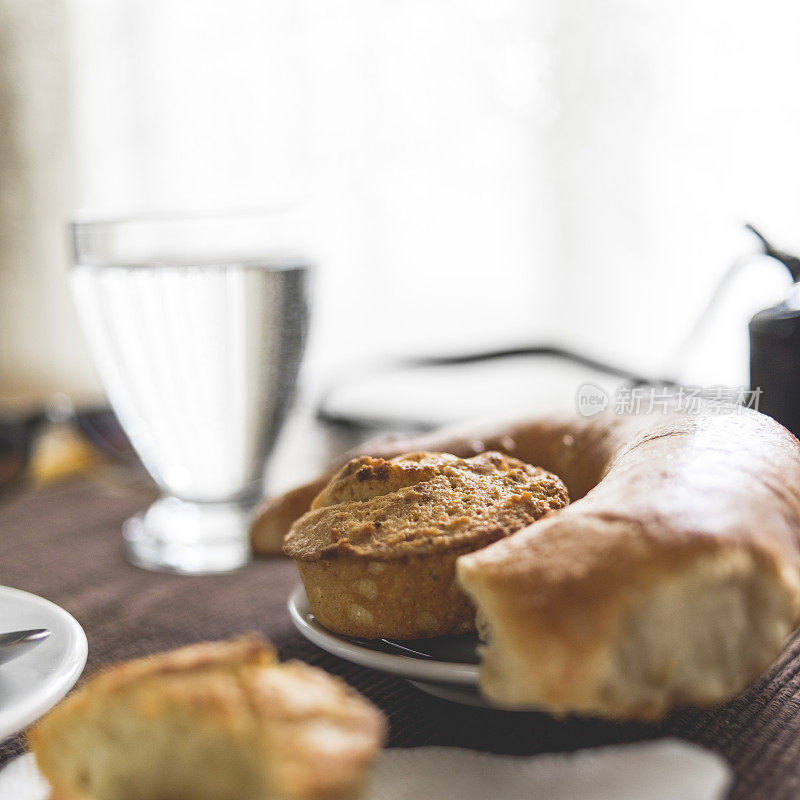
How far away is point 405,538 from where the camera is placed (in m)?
0.51

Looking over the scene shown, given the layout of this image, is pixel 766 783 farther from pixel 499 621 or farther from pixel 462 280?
pixel 462 280

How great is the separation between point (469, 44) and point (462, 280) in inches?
15.9

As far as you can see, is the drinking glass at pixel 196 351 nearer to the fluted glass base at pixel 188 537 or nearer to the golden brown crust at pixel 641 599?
the fluted glass base at pixel 188 537

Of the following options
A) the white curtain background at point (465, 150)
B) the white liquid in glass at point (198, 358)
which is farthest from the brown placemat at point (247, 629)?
the white curtain background at point (465, 150)

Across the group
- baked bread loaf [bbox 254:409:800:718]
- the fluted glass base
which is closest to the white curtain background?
→ the fluted glass base

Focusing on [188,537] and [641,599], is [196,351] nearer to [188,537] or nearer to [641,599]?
[188,537]

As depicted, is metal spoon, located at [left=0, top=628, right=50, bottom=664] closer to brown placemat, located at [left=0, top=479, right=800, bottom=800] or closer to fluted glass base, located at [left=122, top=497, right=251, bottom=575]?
brown placemat, located at [left=0, top=479, right=800, bottom=800]

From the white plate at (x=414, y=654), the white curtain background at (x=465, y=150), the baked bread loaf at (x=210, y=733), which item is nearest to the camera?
the baked bread loaf at (x=210, y=733)

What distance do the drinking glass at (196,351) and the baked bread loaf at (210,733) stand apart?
44cm

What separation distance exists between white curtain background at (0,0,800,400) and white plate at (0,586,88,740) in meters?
0.89

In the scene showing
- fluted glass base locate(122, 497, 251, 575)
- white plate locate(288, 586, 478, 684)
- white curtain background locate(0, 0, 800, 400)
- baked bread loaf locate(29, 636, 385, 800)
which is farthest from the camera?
white curtain background locate(0, 0, 800, 400)

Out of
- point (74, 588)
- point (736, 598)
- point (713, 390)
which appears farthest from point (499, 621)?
point (74, 588)

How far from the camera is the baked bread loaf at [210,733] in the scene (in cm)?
34

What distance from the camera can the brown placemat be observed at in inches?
18.1
